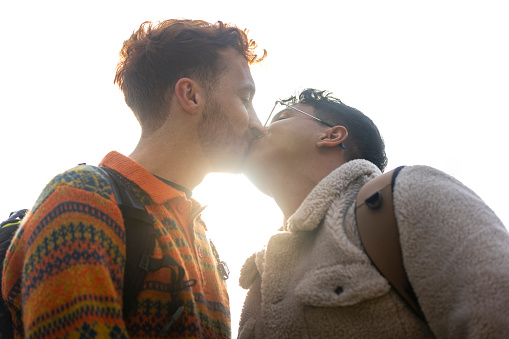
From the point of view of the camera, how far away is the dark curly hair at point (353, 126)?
3826mm

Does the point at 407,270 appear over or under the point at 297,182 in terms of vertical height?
under

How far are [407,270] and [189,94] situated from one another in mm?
2274

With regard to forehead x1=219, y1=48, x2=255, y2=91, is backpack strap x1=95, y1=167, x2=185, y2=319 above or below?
below

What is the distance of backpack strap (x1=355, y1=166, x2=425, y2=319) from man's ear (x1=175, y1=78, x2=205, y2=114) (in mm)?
1696

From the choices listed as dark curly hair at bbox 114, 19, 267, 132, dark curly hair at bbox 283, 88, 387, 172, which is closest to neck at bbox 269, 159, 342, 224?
dark curly hair at bbox 283, 88, 387, 172

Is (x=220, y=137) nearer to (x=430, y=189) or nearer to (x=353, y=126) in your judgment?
(x=353, y=126)

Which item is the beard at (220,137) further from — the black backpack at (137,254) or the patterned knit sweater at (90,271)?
the black backpack at (137,254)

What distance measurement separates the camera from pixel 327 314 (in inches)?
88.0

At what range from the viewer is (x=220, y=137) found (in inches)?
136

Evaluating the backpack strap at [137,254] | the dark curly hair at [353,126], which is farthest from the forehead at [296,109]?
the backpack strap at [137,254]

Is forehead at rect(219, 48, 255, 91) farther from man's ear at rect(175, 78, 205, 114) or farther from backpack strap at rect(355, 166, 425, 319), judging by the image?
backpack strap at rect(355, 166, 425, 319)

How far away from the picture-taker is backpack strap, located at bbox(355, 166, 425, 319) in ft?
6.97

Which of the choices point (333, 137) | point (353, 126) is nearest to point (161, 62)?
point (333, 137)

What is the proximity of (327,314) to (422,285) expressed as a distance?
0.53 metres
